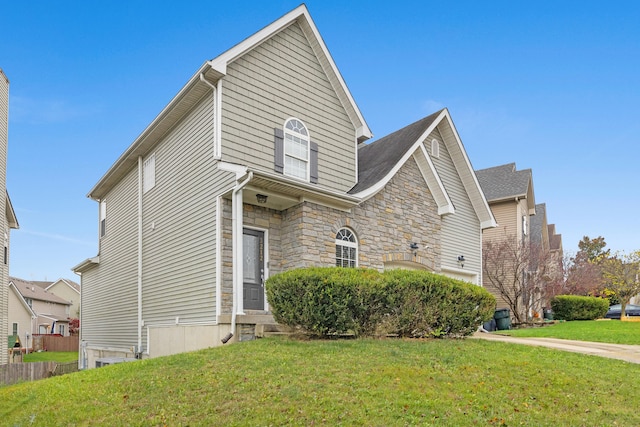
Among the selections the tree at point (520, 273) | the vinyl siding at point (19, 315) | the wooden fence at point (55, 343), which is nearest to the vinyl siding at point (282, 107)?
the tree at point (520, 273)

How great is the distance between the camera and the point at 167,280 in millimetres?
14086

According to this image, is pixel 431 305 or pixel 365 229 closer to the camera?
pixel 431 305

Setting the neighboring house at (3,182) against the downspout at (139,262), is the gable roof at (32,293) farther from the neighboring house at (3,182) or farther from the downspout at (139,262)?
the downspout at (139,262)

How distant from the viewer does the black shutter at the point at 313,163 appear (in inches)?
547

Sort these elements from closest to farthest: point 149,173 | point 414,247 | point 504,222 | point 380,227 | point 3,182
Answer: point 380,227, point 414,247, point 149,173, point 3,182, point 504,222

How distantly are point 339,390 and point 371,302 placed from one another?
3.50 metres

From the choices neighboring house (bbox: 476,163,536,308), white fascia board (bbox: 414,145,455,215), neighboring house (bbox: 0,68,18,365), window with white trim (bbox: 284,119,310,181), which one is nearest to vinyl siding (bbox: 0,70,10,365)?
neighboring house (bbox: 0,68,18,365)

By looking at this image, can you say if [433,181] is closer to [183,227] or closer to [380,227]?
[380,227]

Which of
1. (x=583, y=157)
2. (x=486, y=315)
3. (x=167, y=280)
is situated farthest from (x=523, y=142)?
(x=167, y=280)

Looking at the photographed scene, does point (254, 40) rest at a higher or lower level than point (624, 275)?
higher

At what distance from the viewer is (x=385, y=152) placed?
1622cm

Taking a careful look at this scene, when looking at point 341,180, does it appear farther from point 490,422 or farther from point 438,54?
point 490,422

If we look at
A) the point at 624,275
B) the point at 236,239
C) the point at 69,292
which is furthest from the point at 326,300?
the point at 69,292

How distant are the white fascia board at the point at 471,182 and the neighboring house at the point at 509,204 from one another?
17.7ft
